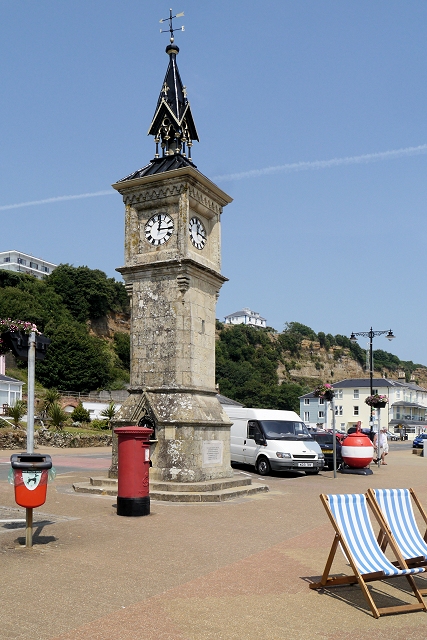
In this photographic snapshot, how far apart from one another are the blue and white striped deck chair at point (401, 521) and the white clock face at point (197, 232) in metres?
9.38

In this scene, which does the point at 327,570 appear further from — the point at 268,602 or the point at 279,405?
the point at 279,405

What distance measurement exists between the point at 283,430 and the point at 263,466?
58.6 inches

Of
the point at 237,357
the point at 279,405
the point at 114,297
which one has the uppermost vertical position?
the point at 114,297

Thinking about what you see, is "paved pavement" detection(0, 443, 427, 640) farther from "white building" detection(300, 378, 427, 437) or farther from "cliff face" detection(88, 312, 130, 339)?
"cliff face" detection(88, 312, 130, 339)

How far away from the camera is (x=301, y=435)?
67.2 ft

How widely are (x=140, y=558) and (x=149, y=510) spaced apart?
3.41m

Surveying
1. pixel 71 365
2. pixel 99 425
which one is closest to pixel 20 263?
pixel 71 365

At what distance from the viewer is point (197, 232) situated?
50.8 feet

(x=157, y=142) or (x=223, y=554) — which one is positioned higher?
(x=157, y=142)

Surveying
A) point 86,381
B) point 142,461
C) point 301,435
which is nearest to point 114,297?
point 86,381

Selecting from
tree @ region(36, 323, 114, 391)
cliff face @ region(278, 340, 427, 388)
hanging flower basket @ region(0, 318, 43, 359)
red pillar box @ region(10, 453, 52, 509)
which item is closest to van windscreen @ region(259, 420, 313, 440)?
hanging flower basket @ region(0, 318, 43, 359)

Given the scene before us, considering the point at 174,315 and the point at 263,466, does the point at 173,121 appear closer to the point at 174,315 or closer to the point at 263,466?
the point at 174,315

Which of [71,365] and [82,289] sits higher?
[82,289]

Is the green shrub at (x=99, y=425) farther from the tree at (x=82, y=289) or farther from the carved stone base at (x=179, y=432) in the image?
the tree at (x=82, y=289)
